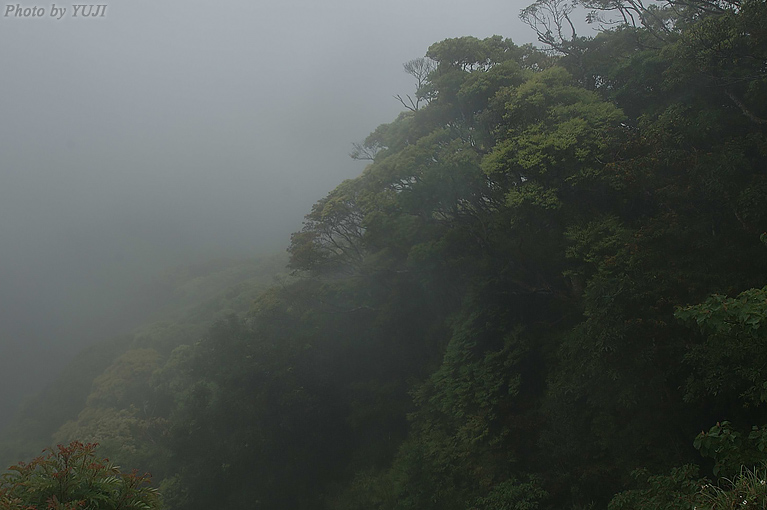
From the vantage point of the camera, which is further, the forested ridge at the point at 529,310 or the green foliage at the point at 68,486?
the forested ridge at the point at 529,310

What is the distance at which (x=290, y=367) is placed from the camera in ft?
55.6

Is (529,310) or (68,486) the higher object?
(68,486)

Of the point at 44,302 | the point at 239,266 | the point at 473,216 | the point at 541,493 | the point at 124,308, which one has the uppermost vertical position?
the point at 44,302

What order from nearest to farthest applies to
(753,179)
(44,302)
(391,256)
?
(753,179) → (391,256) → (44,302)

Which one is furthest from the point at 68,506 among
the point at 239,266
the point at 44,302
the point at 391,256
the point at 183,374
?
the point at 44,302

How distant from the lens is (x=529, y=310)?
13.4 meters

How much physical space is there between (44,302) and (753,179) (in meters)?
90.5

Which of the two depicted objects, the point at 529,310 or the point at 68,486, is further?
the point at 529,310

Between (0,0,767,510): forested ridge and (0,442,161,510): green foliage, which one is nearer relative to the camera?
(0,442,161,510): green foliage

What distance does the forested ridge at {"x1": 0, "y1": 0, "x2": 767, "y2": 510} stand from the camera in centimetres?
771

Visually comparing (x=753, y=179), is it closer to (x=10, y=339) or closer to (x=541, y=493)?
(x=541, y=493)

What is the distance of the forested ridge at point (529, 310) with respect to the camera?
25.3ft

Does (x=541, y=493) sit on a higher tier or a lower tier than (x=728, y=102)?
lower

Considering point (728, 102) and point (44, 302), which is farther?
point (44, 302)
